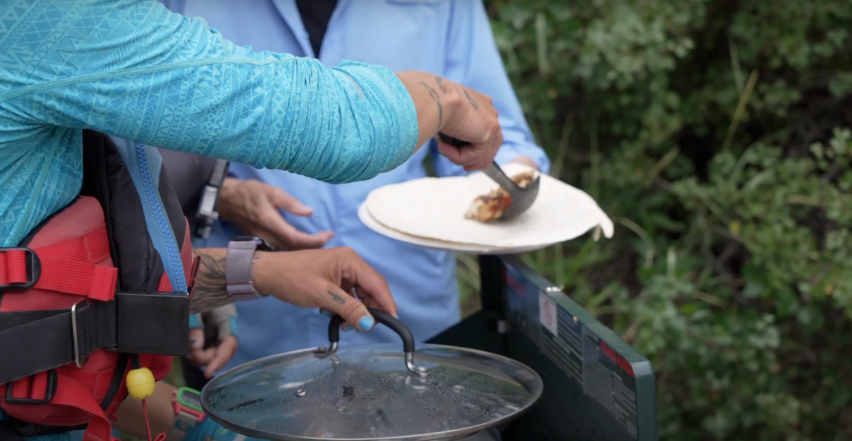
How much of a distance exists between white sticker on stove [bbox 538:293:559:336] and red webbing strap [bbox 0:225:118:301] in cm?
75

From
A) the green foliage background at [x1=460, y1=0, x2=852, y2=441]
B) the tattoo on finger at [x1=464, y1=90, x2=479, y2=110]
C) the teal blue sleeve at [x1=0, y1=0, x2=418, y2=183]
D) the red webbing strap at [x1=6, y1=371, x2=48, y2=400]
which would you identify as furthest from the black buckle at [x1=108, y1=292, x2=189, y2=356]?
the green foliage background at [x1=460, y1=0, x2=852, y2=441]

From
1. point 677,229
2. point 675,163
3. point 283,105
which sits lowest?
point 677,229

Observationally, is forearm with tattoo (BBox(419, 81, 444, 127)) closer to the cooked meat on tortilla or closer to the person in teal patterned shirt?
the person in teal patterned shirt

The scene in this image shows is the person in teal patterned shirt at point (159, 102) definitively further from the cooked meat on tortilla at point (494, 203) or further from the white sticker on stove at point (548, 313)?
the cooked meat on tortilla at point (494, 203)

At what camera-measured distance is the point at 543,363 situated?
5.16 feet

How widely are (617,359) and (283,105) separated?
0.61 m

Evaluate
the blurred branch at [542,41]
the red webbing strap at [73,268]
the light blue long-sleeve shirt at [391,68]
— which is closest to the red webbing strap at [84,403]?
the red webbing strap at [73,268]

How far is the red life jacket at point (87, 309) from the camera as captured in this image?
1010 millimetres

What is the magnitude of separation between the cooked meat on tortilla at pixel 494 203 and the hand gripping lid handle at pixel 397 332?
1.82 ft

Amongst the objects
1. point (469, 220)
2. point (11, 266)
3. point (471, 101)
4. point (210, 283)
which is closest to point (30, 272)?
point (11, 266)

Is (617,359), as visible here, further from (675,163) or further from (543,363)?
(675,163)

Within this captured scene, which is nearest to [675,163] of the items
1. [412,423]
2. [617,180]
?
[617,180]

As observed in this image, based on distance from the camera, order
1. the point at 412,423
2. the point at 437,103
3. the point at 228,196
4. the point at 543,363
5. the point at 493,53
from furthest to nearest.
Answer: the point at 493,53 < the point at 228,196 < the point at 543,363 < the point at 437,103 < the point at 412,423

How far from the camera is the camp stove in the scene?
1.19 meters
